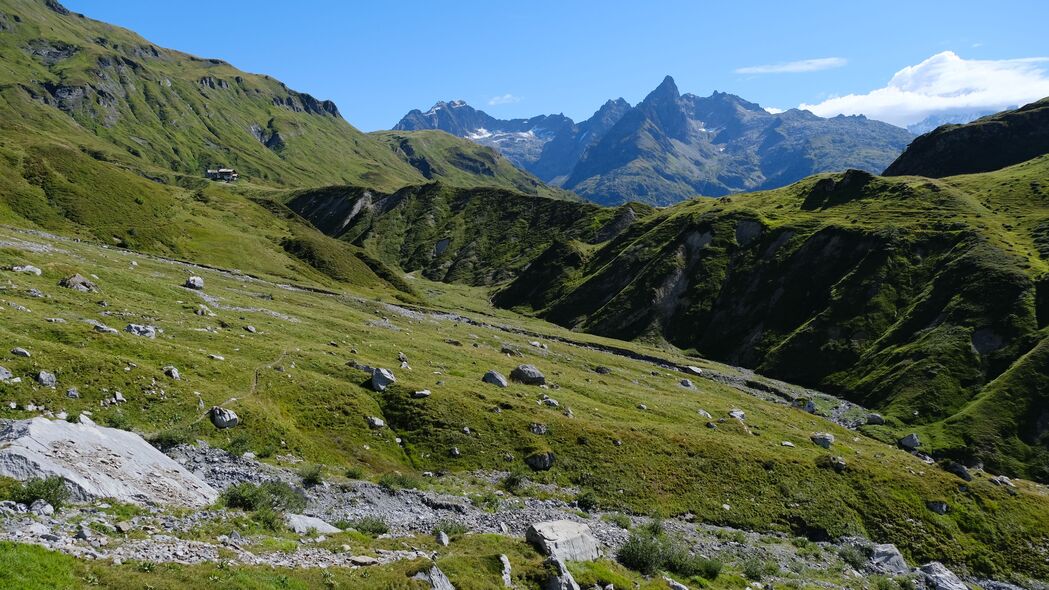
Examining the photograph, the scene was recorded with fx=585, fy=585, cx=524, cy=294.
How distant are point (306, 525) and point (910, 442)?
310 feet

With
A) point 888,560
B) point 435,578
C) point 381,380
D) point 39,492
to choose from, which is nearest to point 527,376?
point 381,380

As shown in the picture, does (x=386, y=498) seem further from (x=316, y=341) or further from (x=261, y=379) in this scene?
(x=316, y=341)

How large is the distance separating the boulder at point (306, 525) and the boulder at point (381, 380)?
24664mm

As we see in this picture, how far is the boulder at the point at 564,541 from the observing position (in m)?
29.2

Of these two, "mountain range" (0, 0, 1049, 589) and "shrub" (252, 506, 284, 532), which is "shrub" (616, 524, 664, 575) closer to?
"mountain range" (0, 0, 1049, 589)

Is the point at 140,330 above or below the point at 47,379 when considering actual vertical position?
above

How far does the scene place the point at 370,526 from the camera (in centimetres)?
3011

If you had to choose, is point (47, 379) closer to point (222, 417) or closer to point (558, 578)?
point (222, 417)

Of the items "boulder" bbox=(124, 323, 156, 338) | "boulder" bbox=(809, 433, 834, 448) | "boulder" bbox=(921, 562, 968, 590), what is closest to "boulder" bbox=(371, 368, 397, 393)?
"boulder" bbox=(124, 323, 156, 338)

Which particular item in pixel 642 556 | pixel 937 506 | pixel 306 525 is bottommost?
pixel 937 506

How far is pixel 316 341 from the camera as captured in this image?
68.9m

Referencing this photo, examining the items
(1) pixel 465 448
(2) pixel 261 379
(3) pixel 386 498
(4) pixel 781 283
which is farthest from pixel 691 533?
(4) pixel 781 283

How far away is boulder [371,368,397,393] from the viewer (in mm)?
54312

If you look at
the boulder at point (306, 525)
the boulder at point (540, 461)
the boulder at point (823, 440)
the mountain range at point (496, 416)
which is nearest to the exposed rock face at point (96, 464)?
the mountain range at point (496, 416)
